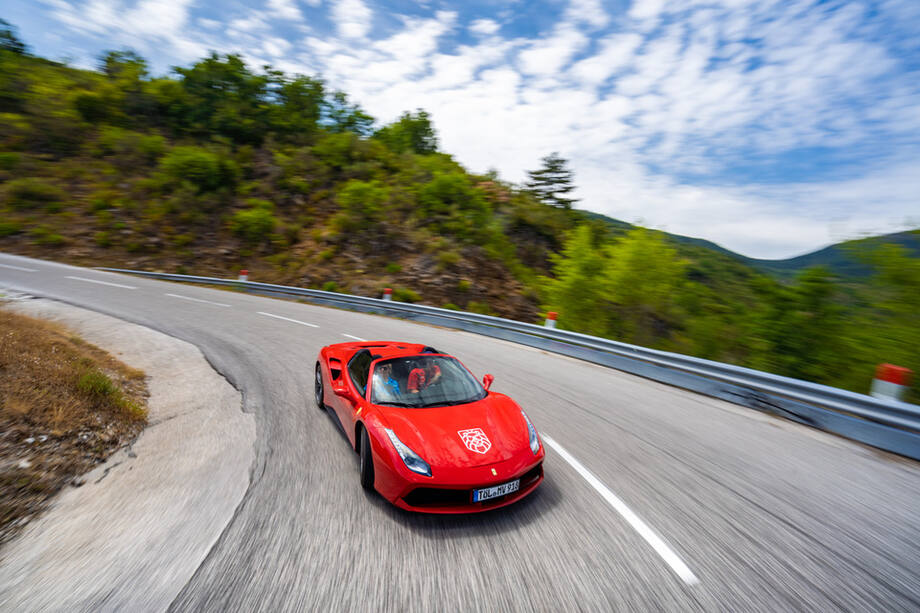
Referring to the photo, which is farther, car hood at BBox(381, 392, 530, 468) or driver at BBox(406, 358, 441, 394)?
driver at BBox(406, 358, 441, 394)

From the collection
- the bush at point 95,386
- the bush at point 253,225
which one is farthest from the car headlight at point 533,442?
the bush at point 253,225

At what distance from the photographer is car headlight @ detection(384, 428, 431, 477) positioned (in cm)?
315

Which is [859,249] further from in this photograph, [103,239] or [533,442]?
[103,239]

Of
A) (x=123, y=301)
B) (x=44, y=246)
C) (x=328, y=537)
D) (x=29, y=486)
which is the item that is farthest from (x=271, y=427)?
(x=44, y=246)

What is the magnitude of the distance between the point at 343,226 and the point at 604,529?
24930 millimetres

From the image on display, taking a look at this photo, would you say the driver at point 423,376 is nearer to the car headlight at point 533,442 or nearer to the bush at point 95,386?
the car headlight at point 533,442

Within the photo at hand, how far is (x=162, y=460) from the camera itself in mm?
4082

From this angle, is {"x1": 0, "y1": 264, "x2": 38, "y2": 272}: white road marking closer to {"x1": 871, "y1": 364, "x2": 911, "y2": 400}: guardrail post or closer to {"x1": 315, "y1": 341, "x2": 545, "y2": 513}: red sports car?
{"x1": 315, "y1": 341, "x2": 545, "y2": 513}: red sports car

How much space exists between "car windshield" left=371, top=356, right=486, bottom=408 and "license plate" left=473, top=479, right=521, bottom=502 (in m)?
1.05

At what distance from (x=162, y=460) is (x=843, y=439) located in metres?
7.89

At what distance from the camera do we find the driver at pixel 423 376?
13.8ft

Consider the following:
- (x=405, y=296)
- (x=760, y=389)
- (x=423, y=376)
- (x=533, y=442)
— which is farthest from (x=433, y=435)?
(x=405, y=296)

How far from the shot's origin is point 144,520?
122 inches

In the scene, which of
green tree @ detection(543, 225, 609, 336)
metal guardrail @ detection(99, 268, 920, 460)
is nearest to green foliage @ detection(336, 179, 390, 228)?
green tree @ detection(543, 225, 609, 336)
